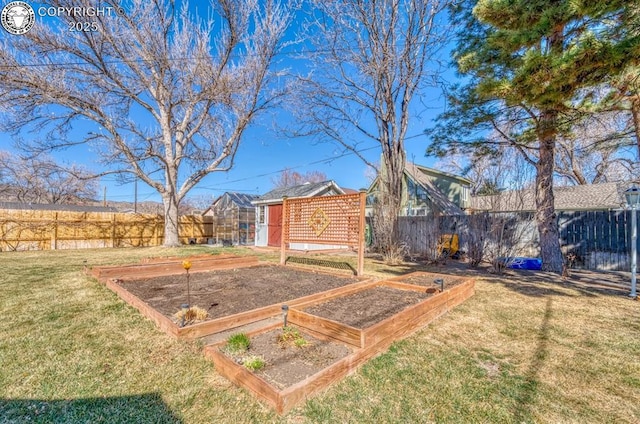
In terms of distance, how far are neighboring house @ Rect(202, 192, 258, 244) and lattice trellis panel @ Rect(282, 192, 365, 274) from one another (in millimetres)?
9599

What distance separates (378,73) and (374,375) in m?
7.83

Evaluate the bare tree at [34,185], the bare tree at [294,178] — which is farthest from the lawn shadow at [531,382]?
the bare tree at [294,178]

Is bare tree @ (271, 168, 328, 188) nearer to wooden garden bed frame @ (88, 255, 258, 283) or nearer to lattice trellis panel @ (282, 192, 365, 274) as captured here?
lattice trellis panel @ (282, 192, 365, 274)

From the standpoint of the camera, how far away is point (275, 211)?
14.1 meters

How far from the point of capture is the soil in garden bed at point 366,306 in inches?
117

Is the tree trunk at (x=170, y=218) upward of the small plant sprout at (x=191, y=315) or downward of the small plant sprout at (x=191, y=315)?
upward

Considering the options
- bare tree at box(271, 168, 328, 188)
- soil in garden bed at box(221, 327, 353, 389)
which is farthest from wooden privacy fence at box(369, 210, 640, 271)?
bare tree at box(271, 168, 328, 188)

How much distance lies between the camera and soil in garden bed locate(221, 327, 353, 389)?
197cm

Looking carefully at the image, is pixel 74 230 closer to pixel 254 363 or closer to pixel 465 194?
pixel 254 363

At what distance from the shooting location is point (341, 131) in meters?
9.38

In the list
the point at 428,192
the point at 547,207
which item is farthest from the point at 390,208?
the point at 428,192

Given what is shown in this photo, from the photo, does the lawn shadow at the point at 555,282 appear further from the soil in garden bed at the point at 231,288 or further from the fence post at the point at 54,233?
the fence post at the point at 54,233

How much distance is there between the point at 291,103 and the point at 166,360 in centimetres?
901

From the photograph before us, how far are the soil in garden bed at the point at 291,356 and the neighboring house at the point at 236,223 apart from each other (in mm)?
14051
